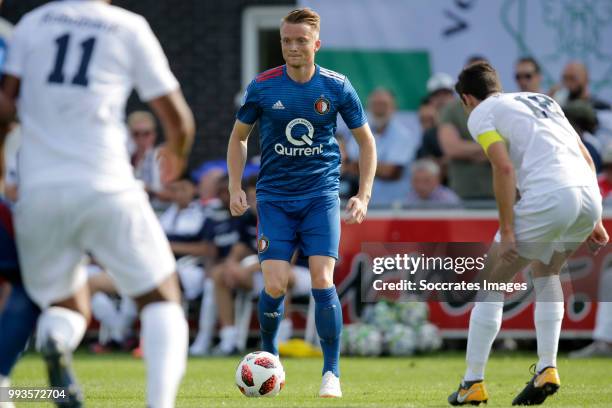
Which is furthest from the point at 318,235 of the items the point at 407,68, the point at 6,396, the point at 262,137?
the point at 407,68

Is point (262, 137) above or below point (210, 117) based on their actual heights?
above

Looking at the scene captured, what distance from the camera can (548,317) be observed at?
7.34m

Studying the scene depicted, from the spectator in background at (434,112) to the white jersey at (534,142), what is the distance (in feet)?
21.3

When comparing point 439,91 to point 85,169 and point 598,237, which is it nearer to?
point 598,237

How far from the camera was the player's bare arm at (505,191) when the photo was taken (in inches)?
273

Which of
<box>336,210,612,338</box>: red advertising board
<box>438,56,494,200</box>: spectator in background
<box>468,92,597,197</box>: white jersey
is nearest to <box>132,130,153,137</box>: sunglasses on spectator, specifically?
<box>336,210,612,338</box>: red advertising board

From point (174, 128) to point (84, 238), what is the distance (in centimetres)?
65

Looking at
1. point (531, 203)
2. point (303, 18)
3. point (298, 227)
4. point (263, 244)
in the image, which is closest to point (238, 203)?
point (263, 244)

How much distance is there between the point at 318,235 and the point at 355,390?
1.25 meters

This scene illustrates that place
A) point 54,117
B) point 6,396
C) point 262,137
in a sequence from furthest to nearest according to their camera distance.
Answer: point 262,137
point 6,396
point 54,117

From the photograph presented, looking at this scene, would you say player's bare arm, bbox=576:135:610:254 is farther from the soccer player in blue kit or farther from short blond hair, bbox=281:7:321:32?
short blond hair, bbox=281:7:321:32

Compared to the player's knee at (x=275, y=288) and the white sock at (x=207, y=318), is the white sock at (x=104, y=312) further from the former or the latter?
the player's knee at (x=275, y=288)

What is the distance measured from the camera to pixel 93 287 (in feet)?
44.1

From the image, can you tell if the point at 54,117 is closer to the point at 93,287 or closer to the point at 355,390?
the point at 355,390
